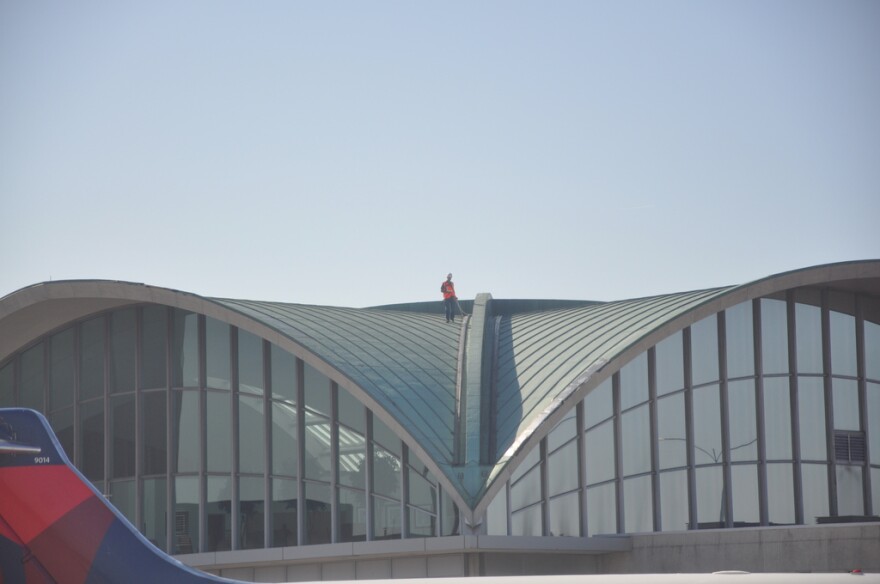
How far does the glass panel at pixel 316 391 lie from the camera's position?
33.6 m

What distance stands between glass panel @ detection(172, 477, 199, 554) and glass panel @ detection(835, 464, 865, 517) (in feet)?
56.6

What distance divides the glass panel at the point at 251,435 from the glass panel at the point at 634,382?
954cm

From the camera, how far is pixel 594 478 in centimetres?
3231

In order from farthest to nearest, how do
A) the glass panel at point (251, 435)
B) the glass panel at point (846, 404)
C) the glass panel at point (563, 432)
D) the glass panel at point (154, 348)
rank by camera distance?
the glass panel at point (154, 348) → the glass panel at point (846, 404) → the glass panel at point (251, 435) → the glass panel at point (563, 432)

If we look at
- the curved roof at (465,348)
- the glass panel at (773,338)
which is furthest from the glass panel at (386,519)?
the glass panel at (773,338)

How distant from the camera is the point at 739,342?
34.4 m

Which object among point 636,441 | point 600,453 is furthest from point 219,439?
point 636,441

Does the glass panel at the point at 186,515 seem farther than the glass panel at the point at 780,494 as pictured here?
Yes

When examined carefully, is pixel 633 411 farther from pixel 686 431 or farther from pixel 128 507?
pixel 128 507

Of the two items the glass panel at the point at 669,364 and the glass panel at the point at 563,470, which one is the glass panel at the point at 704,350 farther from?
the glass panel at the point at 563,470

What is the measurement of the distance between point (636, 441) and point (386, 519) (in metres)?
6.66

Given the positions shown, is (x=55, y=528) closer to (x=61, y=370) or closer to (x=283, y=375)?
(x=283, y=375)

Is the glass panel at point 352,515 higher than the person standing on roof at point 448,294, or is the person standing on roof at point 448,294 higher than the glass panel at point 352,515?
the person standing on roof at point 448,294

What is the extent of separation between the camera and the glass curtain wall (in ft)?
107
